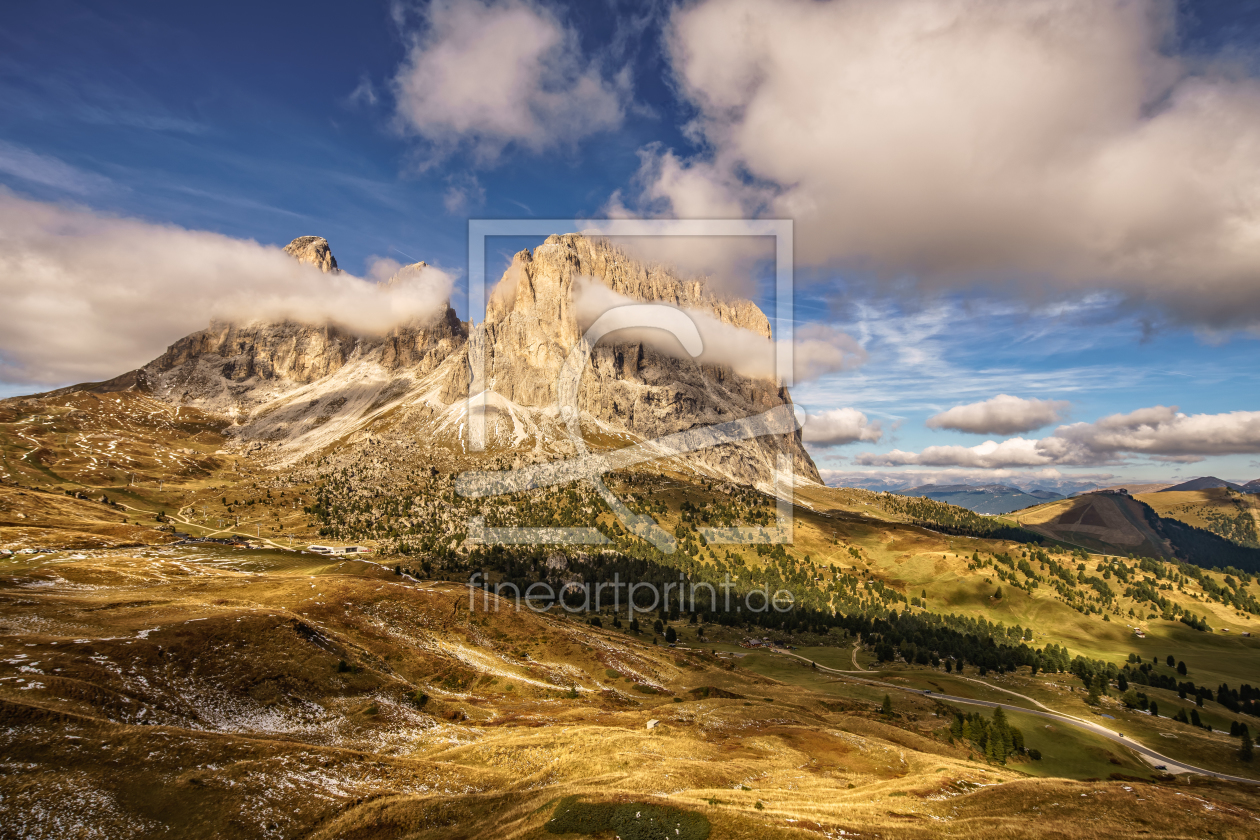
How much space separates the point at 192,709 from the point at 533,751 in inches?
1060

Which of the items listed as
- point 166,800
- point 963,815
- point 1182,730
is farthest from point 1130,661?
point 166,800

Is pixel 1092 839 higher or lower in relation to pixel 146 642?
lower

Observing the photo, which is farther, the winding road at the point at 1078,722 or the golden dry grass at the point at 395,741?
the winding road at the point at 1078,722

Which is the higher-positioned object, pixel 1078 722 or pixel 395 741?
pixel 395 741

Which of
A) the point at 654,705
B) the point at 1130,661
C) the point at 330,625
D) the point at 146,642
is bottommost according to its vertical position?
the point at 1130,661

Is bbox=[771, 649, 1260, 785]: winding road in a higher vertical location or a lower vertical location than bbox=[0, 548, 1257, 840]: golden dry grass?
lower

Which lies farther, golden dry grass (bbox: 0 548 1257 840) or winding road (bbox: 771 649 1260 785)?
winding road (bbox: 771 649 1260 785)

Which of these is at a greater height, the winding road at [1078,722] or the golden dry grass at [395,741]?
the golden dry grass at [395,741]

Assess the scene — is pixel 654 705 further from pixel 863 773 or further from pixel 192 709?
pixel 192 709

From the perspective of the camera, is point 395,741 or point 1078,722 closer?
point 395,741

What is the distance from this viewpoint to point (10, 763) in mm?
25641

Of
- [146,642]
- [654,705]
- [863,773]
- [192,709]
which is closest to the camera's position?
[192,709]

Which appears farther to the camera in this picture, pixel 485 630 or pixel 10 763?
pixel 485 630

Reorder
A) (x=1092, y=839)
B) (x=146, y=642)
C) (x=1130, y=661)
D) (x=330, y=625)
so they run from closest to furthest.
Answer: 1. (x=1092, y=839)
2. (x=146, y=642)
3. (x=330, y=625)
4. (x=1130, y=661)
